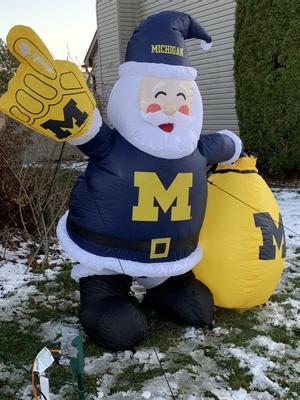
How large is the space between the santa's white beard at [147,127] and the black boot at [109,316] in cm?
85

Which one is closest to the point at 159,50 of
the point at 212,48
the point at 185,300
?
the point at 185,300

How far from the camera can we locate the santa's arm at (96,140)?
8.52 ft

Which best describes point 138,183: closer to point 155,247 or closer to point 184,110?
point 155,247

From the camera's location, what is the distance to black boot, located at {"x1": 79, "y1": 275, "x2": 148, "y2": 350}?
2.67 m

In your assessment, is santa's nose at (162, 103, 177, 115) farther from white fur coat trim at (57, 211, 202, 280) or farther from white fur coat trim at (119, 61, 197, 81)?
white fur coat trim at (57, 211, 202, 280)

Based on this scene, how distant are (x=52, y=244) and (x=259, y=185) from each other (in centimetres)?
241

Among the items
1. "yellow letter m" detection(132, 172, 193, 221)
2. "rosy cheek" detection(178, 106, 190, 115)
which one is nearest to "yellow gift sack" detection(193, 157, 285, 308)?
"yellow letter m" detection(132, 172, 193, 221)

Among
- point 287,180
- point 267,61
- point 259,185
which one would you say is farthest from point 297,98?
point 259,185

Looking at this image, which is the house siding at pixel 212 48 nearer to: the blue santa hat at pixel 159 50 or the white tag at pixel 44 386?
the blue santa hat at pixel 159 50

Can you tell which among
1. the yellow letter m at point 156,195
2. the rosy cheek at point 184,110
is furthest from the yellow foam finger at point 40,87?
the rosy cheek at point 184,110

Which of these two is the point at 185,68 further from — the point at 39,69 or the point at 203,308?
the point at 203,308

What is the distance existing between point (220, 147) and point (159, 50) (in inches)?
29.9

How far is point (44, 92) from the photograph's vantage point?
2.31m

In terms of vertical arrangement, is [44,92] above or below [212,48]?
above
